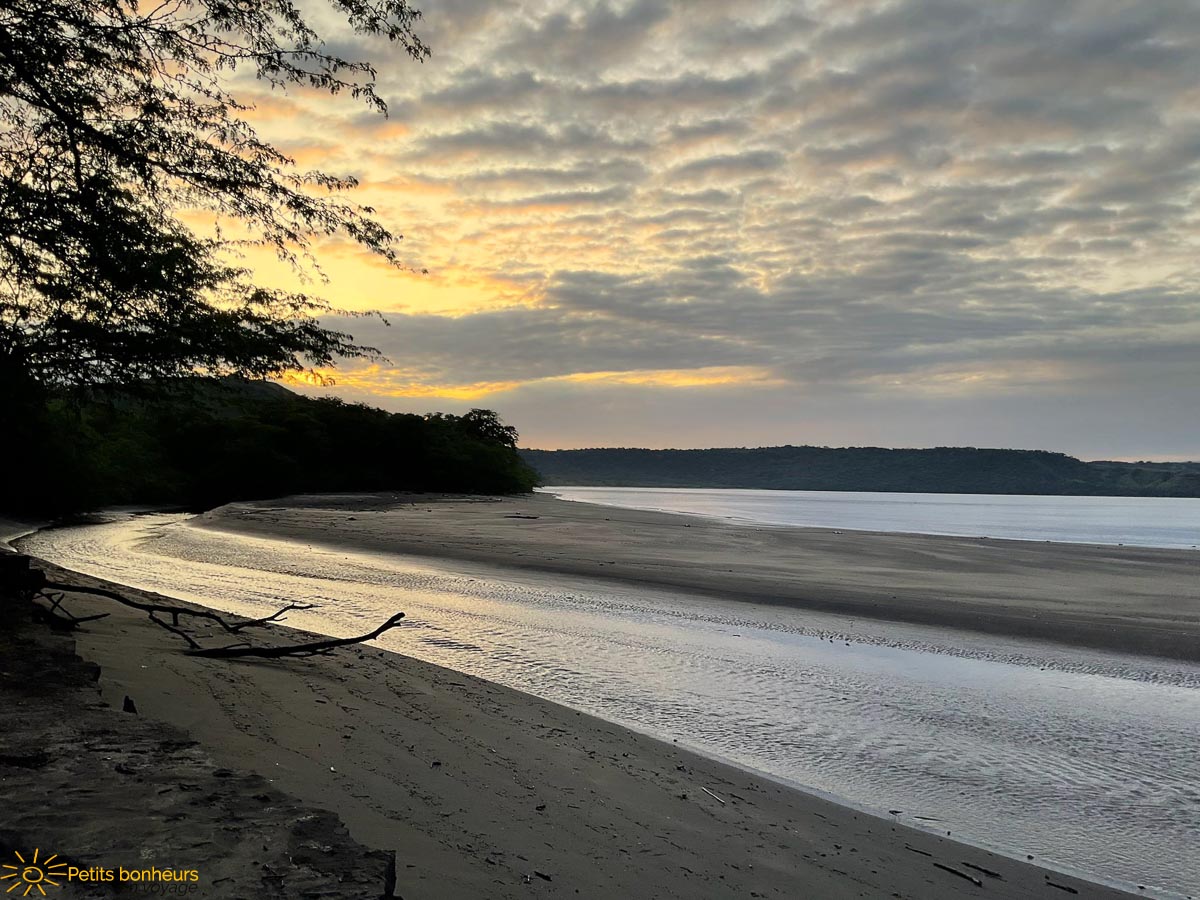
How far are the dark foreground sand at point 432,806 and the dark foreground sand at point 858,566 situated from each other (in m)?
8.52

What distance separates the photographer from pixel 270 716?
550 centimetres

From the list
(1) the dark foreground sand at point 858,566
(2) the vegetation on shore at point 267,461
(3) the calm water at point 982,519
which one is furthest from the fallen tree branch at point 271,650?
(3) the calm water at point 982,519

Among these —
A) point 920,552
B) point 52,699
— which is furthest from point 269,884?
point 920,552

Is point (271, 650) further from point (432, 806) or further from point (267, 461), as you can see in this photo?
point (267, 461)

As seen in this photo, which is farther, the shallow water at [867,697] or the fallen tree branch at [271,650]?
the fallen tree branch at [271,650]

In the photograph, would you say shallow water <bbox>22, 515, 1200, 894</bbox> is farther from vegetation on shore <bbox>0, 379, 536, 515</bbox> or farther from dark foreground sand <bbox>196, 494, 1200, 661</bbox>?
vegetation on shore <bbox>0, 379, 536, 515</bbox>

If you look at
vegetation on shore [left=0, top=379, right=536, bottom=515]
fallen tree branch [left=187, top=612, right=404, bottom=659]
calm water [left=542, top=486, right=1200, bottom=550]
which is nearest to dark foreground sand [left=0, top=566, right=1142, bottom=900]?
fallen tree branch [left=187, top=612, right=404, bottom=659]

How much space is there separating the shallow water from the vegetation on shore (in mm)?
17603

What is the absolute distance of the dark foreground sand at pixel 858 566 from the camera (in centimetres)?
1279

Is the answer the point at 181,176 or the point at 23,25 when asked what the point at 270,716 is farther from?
the point at 23,25

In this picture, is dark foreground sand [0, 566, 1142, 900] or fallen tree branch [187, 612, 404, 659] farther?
fallen tree branch [187, 612, 404, 659]

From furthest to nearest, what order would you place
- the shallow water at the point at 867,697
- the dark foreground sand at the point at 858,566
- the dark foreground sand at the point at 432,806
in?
the dark foreground sand at the point at 858,566
the shallow water at the point at 867,697
the dark foreground sand at the point at 432,806

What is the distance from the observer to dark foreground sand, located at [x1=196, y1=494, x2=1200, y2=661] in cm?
1279

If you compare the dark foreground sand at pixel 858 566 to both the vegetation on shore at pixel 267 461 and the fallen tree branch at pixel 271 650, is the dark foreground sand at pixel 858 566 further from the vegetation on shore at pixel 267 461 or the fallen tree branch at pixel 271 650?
the fallen tree branch at pixel 271 650
